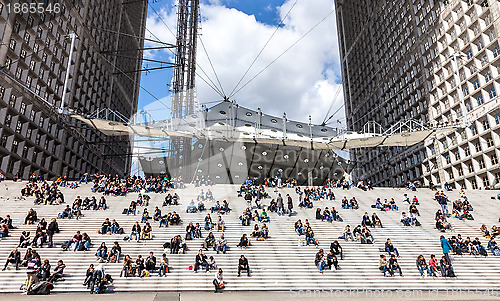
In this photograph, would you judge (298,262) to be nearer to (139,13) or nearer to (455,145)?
(455,145)

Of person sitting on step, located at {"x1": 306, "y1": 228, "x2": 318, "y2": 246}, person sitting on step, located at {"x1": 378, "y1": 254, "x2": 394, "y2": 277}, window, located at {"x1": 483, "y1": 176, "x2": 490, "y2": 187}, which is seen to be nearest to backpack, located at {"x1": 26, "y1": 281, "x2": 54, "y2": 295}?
person sitting on step, located at {"x1": 306, "y1": 228, "x2": 318, "y2": 246}

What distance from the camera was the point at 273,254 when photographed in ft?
63.5

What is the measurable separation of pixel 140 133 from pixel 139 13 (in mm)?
59811

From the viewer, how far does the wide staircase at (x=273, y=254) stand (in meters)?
16.2

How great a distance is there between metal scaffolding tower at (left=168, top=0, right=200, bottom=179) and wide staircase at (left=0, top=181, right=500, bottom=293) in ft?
82.7

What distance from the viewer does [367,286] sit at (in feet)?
53.4

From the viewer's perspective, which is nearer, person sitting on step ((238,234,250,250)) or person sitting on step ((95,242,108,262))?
person sitting on step ((95,242,108,262))

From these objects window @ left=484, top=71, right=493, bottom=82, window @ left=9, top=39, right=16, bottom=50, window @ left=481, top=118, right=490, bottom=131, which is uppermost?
window @ left=9, top=39, right=16, bottom=50

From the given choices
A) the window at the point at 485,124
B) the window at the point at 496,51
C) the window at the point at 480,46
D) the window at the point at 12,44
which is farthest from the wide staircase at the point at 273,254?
the window at the point at 480,46

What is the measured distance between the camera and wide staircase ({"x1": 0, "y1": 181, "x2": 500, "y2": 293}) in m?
16.2

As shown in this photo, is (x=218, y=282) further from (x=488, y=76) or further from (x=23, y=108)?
(x=488, y=76)

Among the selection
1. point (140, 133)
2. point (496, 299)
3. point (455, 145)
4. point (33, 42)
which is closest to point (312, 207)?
point (496, 299)

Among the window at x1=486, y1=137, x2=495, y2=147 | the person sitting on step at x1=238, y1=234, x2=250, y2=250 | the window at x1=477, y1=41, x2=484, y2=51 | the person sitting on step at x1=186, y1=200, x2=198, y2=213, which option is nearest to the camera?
the person sitting on step at x1=238, y1=234, x2=250, y2=250

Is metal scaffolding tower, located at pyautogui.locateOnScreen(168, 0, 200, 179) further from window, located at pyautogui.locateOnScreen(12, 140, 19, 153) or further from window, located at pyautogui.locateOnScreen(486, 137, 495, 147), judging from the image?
window, located at pyautogui.locateOnScreen(486, 137, 495, 147)
